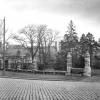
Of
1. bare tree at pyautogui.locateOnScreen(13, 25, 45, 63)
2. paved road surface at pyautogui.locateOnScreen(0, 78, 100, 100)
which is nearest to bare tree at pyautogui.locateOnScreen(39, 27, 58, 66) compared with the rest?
bare tree at pyautogui.locateOnScreen(13, 25, 45, 63)

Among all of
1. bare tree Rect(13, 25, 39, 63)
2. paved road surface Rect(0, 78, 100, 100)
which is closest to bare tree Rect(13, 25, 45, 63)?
bare tree Rect(13, 25, 39, 63)

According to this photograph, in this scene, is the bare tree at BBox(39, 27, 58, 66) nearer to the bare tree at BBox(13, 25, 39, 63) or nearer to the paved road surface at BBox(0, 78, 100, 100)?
the bare tree at BBox(13, 25, 39, 63)

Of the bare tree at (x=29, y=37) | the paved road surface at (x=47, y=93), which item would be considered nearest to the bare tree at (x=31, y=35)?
the bare tree at (x=29, y=37)

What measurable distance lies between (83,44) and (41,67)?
14261 millimetres

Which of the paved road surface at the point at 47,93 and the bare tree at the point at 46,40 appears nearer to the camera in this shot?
the paved road surface at the point at 47,93

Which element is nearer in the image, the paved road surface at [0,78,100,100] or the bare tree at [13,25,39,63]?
the paved road surface at [0,78,100,100]

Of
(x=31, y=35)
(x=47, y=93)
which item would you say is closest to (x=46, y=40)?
(x=31, y=35)

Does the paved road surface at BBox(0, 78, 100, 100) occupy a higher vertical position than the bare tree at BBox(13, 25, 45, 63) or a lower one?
lower

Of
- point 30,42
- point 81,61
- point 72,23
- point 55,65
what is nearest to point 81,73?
point 81,61

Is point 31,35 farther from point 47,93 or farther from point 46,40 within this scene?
point 47,93

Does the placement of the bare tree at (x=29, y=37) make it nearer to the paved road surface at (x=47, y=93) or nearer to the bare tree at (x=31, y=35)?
the bare tree at (x=31, y=35)

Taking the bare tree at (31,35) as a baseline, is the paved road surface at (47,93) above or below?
below

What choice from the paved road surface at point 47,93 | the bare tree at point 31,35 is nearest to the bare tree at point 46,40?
the bare tree at point 31,35

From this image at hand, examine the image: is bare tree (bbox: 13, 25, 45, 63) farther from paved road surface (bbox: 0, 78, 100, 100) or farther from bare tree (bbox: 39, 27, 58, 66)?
paved road surface (bbox: 0, 78, 100, 100)
